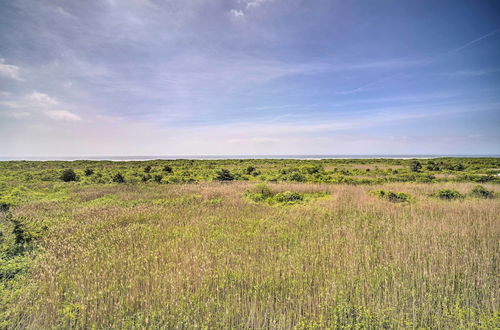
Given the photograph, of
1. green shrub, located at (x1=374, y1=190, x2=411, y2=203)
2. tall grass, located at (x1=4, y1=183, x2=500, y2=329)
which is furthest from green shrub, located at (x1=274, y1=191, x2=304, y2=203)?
green shrub, located at (x1=374, y1=190, x2=411, y2=203)

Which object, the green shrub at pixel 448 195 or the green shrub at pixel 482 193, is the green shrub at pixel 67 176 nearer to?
the green shrub at pixel 448 195

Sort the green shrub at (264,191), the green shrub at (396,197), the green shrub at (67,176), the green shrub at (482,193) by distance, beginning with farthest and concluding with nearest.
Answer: the green shrub at (67,176) → the green shrub at (264,191) → the green shrub at (482,193) → the green shrub at (396,197)

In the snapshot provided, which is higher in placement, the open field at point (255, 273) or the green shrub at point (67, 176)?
the green shrub at point (67, 176)

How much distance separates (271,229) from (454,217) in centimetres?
699

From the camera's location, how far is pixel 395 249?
19.3ft

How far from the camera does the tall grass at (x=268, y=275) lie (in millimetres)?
3648

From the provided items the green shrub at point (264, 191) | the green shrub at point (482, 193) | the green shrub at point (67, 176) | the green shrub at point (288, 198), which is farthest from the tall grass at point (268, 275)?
the green shrub at point (67, 176)

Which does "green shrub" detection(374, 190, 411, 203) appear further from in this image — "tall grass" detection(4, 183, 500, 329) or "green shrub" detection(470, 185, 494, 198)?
"green shrub" detection(470, 185, 494, 198)

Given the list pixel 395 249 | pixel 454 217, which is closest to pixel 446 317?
pixel 395 249

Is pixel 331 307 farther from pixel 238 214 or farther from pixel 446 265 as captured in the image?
pixel 238 214

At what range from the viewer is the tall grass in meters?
3.65

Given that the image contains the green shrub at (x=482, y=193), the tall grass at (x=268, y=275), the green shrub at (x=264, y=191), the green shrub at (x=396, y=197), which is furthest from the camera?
the green shrub at (x=264, y=191)

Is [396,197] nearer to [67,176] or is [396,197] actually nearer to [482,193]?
[482,193]

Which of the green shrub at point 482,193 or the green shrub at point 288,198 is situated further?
the green shrub at point 288,198
